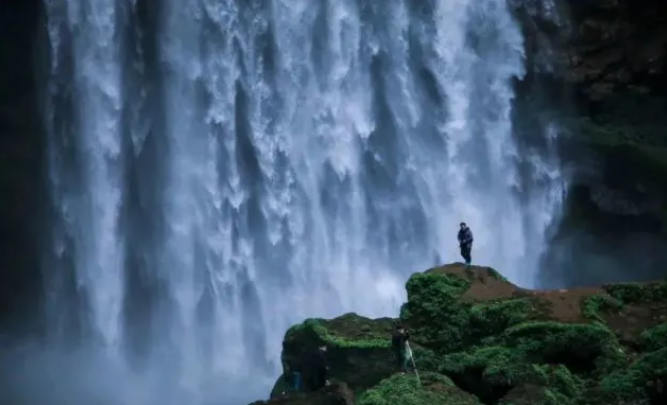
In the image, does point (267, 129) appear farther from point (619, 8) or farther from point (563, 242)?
point (619, 8)

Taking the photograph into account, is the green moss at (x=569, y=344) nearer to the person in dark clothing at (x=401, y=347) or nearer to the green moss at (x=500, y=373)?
the green moss at (x=500, y=373)

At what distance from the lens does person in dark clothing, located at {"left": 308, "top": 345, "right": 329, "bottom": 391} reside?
13.7 metres

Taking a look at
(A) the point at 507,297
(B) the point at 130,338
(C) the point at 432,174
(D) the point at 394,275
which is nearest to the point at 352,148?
(C) the point at 432,174

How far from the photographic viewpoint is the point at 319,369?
1378 centimetres

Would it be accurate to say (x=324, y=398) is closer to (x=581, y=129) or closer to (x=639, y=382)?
(x=639, y=382)

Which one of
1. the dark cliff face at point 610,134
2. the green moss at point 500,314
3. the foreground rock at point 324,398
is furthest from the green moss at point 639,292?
the dark cliff face at point 610,134

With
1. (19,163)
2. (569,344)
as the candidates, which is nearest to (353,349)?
(569,344)

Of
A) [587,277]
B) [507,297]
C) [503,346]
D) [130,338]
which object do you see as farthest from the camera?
[130,338]

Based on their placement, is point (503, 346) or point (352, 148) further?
point (352, 148)

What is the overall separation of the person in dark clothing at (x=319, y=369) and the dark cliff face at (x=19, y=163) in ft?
54.9

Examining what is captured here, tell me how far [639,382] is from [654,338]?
1.53m

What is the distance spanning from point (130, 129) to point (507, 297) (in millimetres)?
17113

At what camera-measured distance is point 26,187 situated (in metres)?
27.3

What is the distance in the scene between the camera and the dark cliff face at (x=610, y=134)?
2483cm
